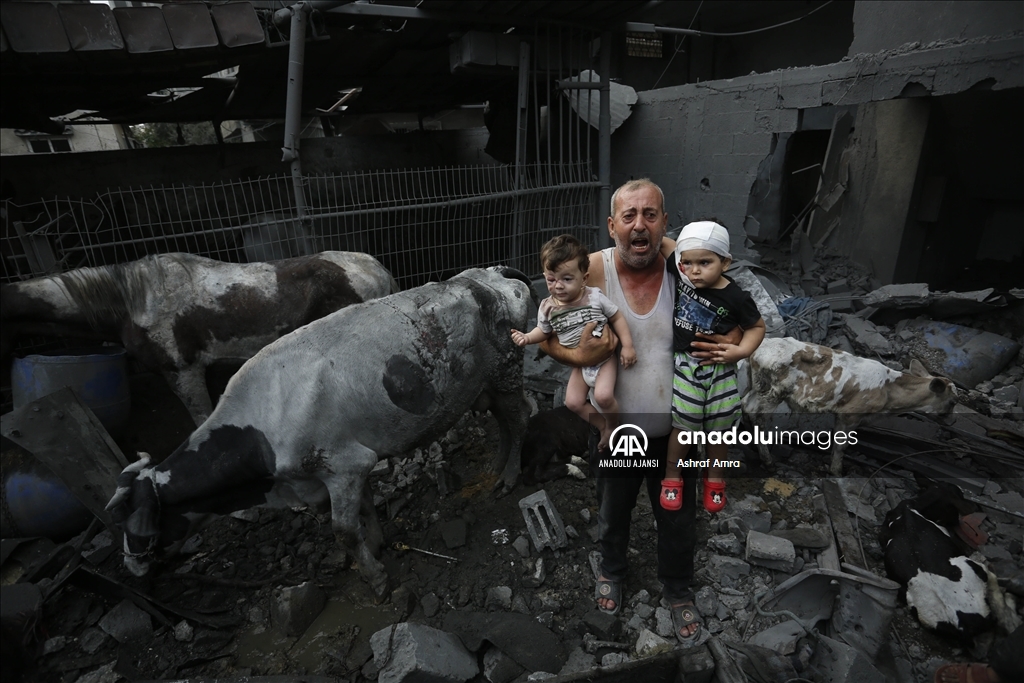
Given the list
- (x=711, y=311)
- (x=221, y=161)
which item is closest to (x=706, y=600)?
(x=711, y=311)

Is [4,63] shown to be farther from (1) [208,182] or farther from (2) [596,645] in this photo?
(2) [596,645]

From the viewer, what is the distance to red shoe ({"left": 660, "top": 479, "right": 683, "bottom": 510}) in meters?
2.67

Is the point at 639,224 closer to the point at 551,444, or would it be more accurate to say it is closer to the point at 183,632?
the point at 551,444

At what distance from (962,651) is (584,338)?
9.33ft

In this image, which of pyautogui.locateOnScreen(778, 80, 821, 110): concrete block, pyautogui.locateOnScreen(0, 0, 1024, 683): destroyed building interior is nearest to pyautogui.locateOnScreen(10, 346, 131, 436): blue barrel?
pyautogui.locateOnScreen(0, 0, 1024, 683): destroyed building interior

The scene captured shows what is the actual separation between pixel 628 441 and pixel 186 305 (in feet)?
13.9

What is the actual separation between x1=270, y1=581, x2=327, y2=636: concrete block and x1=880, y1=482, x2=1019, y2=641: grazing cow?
12.1 ft

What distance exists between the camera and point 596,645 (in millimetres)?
3027

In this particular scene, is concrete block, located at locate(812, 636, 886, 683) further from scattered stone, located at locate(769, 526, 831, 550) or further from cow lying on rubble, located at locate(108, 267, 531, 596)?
cow lying on rubble, located at locate(108, 267, 531, 596)

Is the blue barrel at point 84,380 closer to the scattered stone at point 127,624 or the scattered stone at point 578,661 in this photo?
the scattered stone at point 127,624

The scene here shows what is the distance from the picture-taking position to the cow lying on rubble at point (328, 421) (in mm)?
3229

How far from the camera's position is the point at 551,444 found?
14.7 feet

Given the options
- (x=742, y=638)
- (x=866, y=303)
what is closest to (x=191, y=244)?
(x=742, y=638)

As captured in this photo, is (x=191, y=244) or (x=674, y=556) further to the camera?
(x=191, y=244)
